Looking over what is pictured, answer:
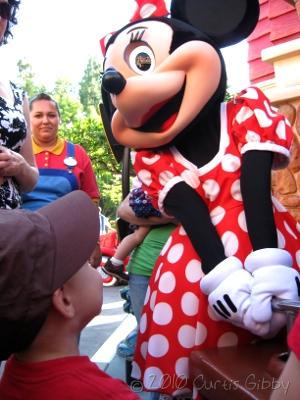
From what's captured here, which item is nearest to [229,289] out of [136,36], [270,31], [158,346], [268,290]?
[268,290]

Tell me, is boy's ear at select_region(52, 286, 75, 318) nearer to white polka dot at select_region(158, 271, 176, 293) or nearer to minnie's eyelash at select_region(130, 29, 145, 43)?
white polka dot at select_region(158, 271, 176, 293)

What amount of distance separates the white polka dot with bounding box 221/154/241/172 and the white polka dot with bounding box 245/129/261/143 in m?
0.07

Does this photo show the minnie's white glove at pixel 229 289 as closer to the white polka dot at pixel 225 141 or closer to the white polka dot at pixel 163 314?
the white polka dot at pixel 163 314

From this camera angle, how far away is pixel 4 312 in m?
0.79

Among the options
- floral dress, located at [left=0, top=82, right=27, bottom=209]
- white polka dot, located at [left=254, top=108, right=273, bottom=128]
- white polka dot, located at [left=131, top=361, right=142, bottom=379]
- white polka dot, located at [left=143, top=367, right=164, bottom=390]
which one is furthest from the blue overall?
white polka dot, located at [left=254, top=108, right=273, bottom=128]

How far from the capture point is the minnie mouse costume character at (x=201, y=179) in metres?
1.28

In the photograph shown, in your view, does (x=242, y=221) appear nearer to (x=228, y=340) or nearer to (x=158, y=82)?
(x=228, y=340)

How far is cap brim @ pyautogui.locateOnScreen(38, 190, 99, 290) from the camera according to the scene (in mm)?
865

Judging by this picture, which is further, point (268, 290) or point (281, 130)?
point (281, 130)

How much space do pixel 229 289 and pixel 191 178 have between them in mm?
404

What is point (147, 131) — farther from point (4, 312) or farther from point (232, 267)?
point (4, 312)

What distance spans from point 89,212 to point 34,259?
0.22m

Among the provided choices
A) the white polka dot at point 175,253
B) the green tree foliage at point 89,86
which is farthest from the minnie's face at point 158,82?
the green tree foliage at point 89,86

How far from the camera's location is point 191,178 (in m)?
1.50
